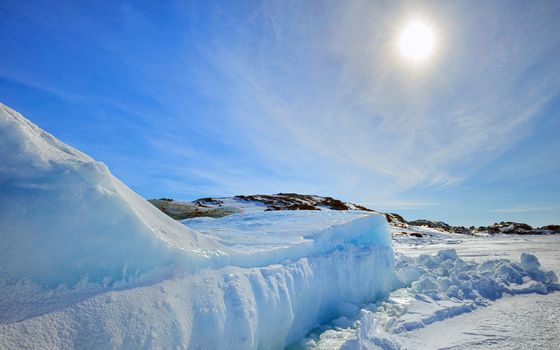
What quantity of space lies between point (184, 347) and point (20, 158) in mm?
1720

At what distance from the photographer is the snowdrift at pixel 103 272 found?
5.81 feet

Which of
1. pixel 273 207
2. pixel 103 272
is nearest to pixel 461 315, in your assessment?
pixel 103 272

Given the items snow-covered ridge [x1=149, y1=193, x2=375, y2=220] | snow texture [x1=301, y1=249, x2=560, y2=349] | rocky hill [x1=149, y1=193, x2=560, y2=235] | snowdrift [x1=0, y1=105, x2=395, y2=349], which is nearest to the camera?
snowdrift [x1=0, y1=105, x2=395, y2=349]

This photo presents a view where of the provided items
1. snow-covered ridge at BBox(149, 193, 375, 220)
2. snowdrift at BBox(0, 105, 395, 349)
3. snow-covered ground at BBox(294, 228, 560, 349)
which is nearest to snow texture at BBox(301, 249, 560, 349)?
snow-covered ground at BBox(294, 228, 560, 349)

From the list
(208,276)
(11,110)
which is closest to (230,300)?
(208,276)

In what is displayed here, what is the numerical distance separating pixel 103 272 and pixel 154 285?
1.21ft

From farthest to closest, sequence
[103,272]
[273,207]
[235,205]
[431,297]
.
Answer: [235,205] < [273,207] < [431,297] < [103,272]

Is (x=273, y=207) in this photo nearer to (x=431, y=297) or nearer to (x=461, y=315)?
(x=431, y=297)

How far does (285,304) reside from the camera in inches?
133

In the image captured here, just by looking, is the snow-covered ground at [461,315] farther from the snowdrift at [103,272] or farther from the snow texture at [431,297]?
the snowdrift at [103,272]

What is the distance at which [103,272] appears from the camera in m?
2.12

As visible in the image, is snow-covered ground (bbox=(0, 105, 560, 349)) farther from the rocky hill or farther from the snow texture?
the rocky hill

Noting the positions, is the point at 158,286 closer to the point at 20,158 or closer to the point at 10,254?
the point at 10,254

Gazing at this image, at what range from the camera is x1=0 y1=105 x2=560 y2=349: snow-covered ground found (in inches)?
71.4
